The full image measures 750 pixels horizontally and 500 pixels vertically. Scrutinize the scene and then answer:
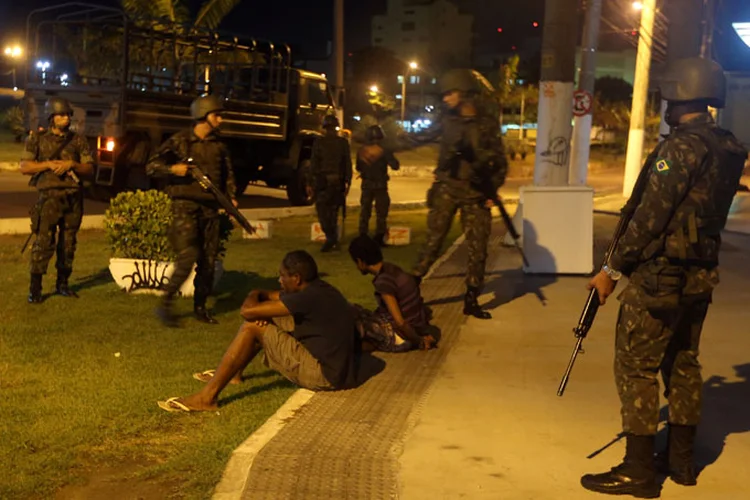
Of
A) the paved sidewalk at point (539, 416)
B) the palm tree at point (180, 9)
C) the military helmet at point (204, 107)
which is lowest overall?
the paved sidewalk at point (539, 416)

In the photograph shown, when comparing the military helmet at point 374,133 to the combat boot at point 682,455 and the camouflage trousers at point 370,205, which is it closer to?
the camouflage trousers at point 370,205

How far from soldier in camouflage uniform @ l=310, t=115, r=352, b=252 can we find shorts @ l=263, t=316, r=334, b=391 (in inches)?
251

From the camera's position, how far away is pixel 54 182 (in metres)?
8.37

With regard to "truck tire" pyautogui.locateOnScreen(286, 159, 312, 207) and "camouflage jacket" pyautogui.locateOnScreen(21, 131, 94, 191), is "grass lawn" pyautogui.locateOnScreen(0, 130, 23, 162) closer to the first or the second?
"truck tire" pyautogui.locateOnScreen(286, 159, 312, 207)

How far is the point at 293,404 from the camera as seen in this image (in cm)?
565

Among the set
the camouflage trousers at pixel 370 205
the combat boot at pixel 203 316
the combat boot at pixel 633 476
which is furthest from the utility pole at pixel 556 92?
the combat boot at pixel 633 476

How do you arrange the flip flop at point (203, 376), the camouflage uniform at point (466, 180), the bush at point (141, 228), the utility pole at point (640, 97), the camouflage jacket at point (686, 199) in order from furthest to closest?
the utility pole at point (640, 97) < the bush at point (141, 228) < the camouflage uniform at point (466, 180) < the flip flop at point (203, 376) < the camouflage jacket at point (686, 199)

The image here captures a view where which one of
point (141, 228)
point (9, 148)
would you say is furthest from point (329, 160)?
point (9, 148)

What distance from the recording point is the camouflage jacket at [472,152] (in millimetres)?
7941

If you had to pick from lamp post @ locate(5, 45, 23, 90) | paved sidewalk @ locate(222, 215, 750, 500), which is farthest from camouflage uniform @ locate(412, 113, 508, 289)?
lamp post @ locate(5, 45, 23, 90)

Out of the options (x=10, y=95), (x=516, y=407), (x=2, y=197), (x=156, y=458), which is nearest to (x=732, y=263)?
(x=516, y=407)

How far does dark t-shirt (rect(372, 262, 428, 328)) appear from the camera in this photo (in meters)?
6.94

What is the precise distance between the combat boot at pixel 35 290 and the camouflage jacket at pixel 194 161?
A: 1625 millimetres

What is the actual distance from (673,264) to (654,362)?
1.52ft
